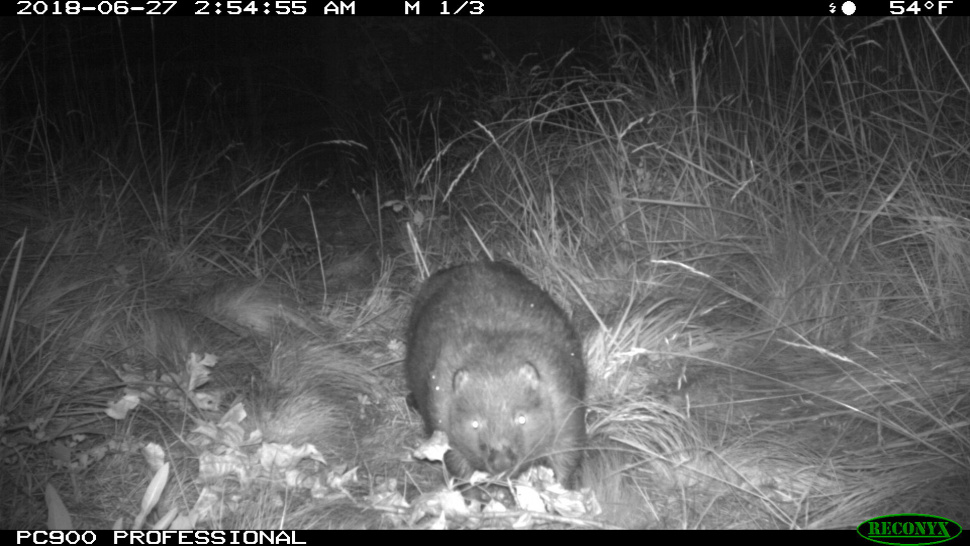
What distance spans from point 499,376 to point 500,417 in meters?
0.19

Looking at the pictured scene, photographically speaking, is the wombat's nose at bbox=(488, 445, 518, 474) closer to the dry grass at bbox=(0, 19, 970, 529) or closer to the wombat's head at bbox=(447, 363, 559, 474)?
the wombat's head at bbox=(447, 363, 559, 474)

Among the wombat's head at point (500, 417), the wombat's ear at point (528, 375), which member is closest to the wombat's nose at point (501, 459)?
the wombat's head at point (500, 417)

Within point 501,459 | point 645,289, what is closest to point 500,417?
point 501,459

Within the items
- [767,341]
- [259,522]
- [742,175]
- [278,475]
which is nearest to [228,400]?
[278,475]

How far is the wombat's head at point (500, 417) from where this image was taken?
11.6 ft

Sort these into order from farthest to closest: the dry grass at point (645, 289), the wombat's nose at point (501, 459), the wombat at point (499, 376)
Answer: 1. the wombat at point (499, 376)
2. the wombat's nose at point (501, 459)
3. the dry grass at point (645, 289)

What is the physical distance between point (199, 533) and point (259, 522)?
0.72 ft

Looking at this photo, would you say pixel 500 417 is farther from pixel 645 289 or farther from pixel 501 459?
pixel 645 289

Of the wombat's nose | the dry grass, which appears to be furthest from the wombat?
the dry grass

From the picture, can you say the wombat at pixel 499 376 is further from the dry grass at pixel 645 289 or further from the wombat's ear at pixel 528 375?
the dry grass at pixel 645 289

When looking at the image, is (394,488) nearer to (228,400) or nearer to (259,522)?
(259,522)

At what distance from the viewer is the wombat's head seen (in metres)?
3.52

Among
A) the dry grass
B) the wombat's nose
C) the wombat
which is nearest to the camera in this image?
the dry grass

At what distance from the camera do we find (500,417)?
3.54 meters
